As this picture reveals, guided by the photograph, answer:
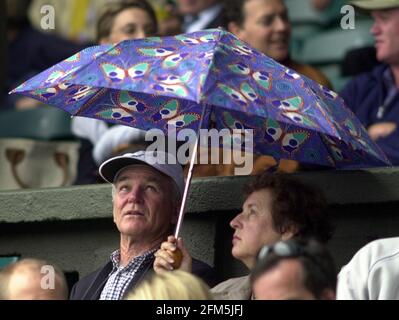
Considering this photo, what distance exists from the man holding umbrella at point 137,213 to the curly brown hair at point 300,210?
47 cm

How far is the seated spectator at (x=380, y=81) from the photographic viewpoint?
8242 millimetres

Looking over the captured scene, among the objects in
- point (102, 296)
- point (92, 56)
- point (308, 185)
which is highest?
point (92, 56)

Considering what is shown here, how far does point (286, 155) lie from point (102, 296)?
3.57 ft

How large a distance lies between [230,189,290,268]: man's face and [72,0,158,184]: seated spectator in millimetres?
1899

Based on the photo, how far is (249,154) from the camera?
798 cm

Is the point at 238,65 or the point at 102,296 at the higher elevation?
the point at 238,65

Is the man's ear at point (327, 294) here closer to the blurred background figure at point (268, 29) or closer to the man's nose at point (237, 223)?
the man's nose at point (237, 223)

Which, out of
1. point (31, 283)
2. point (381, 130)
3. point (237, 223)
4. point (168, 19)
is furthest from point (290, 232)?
point (168, 19)

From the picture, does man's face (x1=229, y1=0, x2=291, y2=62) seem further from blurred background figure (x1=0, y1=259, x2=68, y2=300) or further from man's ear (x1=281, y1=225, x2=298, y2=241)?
blurred background figure (x1=0, y1=259, x2=68, y2=300)

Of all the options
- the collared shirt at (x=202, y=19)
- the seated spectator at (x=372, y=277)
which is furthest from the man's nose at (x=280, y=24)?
the seated spectator at (x=372, y=277)

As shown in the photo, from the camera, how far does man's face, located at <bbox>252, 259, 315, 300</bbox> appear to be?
17.7 feet

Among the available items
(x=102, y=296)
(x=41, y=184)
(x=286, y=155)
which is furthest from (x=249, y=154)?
(x=41, y=184)

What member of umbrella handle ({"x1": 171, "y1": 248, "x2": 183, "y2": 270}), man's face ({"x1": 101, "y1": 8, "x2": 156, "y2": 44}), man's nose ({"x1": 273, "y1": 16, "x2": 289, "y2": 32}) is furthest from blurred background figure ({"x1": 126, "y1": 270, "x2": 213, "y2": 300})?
man's face ({"x1": 101, "y1": 8, "x2": 156, "y2": 44})
